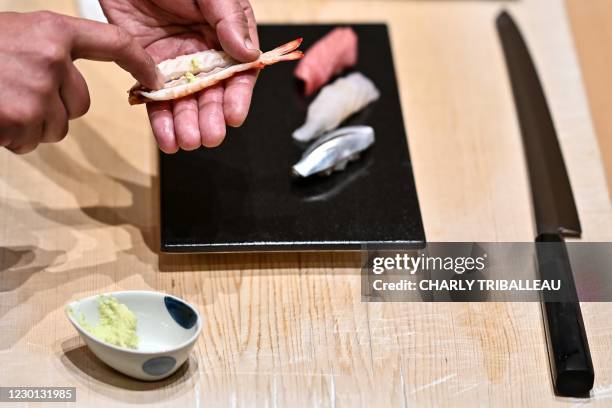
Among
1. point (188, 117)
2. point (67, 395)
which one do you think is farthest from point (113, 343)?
point (188, 117)

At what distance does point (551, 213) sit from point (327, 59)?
60 cm

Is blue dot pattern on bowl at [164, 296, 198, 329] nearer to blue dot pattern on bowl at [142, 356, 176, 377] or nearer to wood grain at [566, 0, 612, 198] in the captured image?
blue dot pattern on bowl at [142, 356, 176, 377]

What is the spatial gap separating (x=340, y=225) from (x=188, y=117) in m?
0.36

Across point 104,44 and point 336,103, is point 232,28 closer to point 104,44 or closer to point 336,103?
point 104,44

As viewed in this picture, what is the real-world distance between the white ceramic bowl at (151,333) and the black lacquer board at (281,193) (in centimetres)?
18

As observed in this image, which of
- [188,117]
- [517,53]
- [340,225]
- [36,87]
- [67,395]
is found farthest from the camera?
[517,53]

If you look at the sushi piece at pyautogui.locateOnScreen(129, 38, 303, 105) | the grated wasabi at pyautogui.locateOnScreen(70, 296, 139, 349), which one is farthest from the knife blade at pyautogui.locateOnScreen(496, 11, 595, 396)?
the grated wasabi at pyautogui.locateOnScreen(70, 296, 139, 349)

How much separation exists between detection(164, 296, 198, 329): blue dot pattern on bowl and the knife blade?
0.63m

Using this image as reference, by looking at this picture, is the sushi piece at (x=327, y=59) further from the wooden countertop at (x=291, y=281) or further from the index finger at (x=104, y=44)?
the index finger at (x=104, y=44)

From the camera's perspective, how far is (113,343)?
1.33 meters

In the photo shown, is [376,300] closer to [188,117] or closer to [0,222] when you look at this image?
[188,117]

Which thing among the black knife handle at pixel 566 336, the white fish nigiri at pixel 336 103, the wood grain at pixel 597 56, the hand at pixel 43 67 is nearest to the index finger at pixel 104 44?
the hand at pixel 43 67

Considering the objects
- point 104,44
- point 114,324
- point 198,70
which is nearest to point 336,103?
point 198,70

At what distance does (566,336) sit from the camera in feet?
4.78
